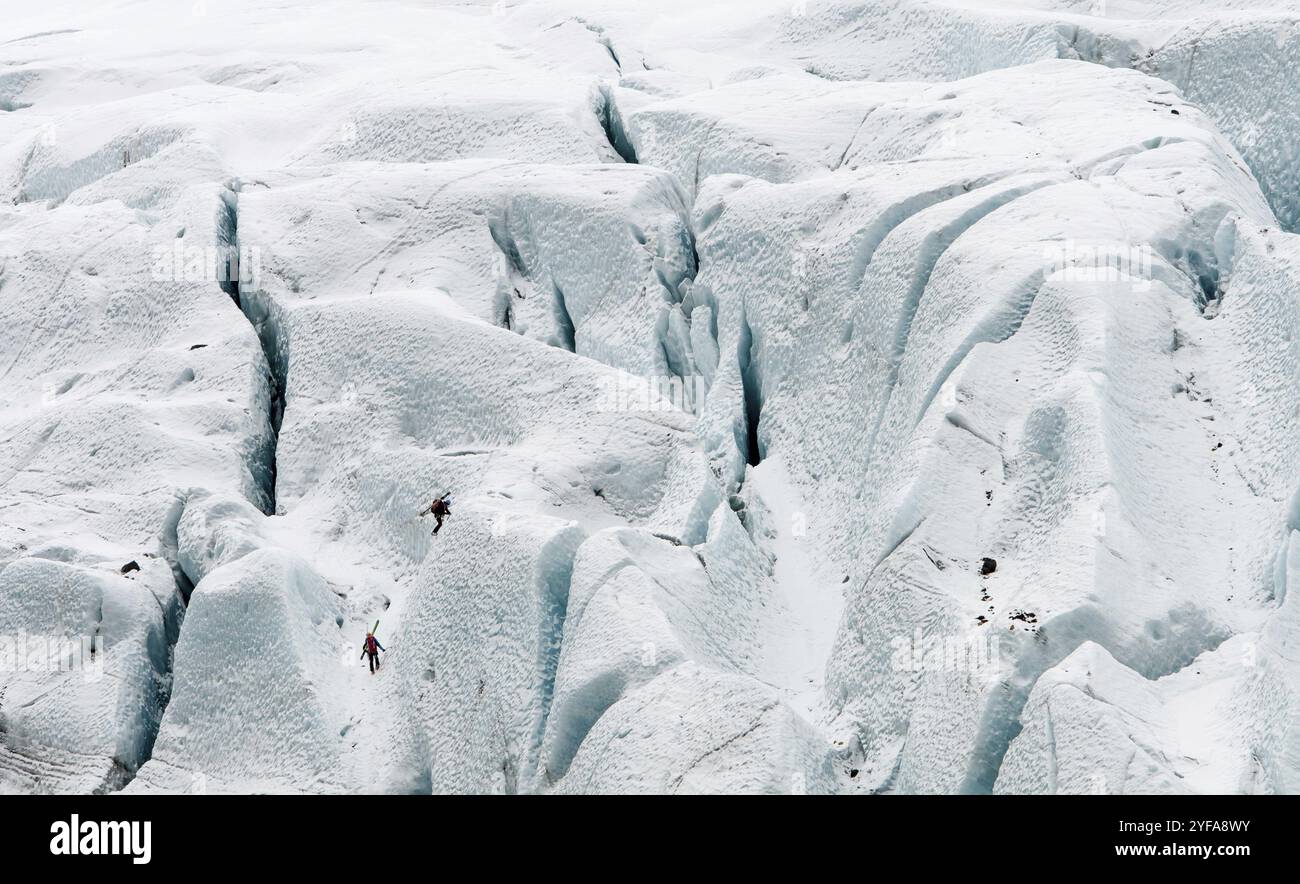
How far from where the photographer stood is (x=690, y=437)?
25766 millimetres

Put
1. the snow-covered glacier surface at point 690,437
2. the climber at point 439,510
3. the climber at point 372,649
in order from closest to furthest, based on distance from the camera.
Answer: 1. the snow-covered glacier surface at point 690,437
2. the climber at point 372,649
3. the climber at point 439,510

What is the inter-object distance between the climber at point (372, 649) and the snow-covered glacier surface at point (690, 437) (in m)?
0.15

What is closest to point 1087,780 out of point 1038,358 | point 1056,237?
point 1038,358

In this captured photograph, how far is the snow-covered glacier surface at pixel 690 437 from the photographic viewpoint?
66.6 ft

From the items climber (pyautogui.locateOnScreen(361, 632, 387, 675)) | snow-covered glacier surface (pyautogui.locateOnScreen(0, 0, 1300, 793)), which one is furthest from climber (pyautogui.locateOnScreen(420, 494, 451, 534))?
climber (pyautogui.locateOnScreen(361, 632, 387, 675))

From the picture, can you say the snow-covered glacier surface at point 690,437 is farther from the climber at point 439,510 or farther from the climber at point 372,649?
the climber at point 439,510

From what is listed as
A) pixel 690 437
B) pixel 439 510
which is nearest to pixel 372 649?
pixel 439 510

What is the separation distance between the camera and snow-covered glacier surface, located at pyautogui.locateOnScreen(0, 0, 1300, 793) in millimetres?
20312

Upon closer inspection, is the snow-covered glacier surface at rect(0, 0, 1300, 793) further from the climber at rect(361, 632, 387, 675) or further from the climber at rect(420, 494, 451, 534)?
the climber at rect(420, 494, 451, 534)

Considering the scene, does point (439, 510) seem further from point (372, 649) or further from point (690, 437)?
point (690, 437)

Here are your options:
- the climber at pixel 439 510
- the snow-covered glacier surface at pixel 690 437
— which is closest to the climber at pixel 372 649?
the snow-covered glacier surface at pixel 690 437

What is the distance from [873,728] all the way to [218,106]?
2563cm

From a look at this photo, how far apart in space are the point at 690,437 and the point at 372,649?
249 inches

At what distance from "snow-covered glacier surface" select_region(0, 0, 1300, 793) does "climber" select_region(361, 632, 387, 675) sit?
0.15 meters
